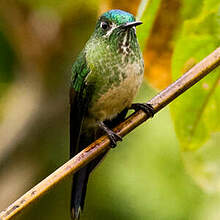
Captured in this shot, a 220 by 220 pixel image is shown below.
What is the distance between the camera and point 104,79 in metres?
2.97

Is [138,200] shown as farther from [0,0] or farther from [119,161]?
[0,0]

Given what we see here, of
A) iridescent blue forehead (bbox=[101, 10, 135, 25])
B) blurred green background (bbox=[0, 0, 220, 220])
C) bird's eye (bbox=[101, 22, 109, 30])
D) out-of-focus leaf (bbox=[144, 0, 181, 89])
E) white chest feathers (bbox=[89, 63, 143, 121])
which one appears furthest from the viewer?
blurred green background (bbox=[0, 0, 220, 220])

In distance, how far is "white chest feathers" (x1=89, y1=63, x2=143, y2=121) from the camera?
2891mm

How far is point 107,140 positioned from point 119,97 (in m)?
0.81

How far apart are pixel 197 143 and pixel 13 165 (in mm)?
2424

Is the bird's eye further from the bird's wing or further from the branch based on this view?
the branch

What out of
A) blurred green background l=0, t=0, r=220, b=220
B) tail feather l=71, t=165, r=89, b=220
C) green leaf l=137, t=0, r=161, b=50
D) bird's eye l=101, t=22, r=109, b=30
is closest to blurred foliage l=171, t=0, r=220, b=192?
green leaf l=137, t=0, r=161, b=50

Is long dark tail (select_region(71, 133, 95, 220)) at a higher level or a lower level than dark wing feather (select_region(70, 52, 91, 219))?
lower

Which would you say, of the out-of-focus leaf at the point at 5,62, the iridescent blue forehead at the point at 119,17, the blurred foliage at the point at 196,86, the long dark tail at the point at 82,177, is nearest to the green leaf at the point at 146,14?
the blurred foliage at the point at 196,86

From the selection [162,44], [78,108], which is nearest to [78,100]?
[78,108]

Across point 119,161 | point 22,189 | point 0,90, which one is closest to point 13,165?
point 22,189

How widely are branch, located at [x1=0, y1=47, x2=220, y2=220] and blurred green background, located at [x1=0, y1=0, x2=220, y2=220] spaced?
1.81 meters

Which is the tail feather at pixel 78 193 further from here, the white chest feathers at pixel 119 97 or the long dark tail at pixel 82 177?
the white chest feathers at pixel 119 97

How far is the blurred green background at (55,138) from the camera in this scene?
4266 millimetres
